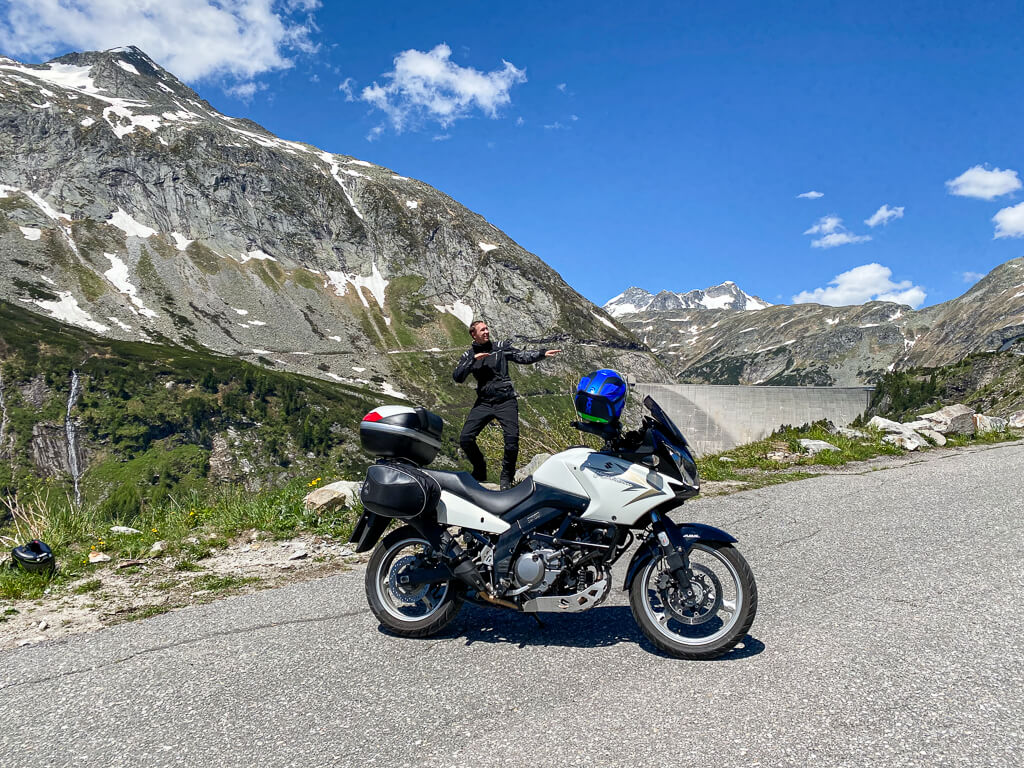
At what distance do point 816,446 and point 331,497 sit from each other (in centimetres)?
1120

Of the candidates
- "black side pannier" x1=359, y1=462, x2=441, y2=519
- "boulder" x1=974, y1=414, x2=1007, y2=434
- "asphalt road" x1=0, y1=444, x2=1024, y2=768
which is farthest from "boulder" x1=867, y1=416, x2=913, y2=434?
"black side pannier" x1=359, y1=462, x2=441, y2=519

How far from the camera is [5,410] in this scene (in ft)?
404

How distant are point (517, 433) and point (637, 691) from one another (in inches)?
214

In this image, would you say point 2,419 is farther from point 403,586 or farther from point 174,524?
point 403,586

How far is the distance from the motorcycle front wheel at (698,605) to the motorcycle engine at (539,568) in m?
0.58

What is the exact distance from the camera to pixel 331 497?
29.2ft

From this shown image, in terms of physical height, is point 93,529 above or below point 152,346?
below

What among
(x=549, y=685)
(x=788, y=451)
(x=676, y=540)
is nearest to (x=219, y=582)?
(x=549, y=685)

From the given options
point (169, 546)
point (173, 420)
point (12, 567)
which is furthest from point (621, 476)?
point (173, 420)

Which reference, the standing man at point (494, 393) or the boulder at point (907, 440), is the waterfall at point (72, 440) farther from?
the boulder at point (907, 440)

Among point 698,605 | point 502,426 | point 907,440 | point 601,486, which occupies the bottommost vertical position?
point 698,605

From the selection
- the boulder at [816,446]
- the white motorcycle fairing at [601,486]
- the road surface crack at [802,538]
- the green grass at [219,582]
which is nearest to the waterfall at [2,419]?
the green grass at [219,582]

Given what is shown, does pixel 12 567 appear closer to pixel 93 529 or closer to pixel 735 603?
pixel 93 529

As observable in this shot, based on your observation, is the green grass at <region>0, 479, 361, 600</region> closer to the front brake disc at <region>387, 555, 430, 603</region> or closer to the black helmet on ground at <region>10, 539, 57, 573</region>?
the black helmet on ground at <region>10, 539, 57, 573</region>
